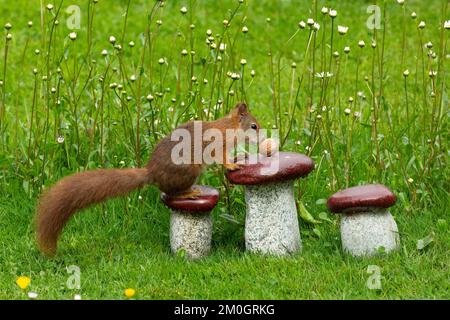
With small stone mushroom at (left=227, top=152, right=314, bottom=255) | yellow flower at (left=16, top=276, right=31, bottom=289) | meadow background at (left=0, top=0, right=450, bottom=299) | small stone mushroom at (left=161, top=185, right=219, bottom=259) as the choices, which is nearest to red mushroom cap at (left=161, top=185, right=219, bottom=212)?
small stone mushroom at (left=161, top=185, right=219, bottom=259)

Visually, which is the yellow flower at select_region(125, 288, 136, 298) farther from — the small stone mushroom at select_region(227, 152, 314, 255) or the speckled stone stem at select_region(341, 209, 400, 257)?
the speckled stone stem at select_region(341, 209, 400, 257)

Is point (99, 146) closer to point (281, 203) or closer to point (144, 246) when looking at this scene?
point (144, 246)

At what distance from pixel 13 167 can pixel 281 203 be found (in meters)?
2.03

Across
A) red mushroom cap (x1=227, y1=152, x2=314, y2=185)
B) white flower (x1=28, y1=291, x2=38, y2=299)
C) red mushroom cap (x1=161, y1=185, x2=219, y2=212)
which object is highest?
red mushroom cap (x1=227, y1=152, x2=314, y2=185)

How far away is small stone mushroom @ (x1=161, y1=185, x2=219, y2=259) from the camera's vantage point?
5.32 m

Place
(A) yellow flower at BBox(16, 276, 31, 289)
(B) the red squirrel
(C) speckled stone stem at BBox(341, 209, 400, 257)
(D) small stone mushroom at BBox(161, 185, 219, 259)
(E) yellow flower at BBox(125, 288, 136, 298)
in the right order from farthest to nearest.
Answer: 1. (D) small stone mushroom at BBox(161, 185, 219, 259)
2. (C) speckled stone stem at BBox(341, 209, 400, 257)
3. (B) the red squirrel
4. (A) yellow flower at BBox(16, 276, 31, 289)
5. (E) yellow flower at BBox(125, 288, 136, 298)

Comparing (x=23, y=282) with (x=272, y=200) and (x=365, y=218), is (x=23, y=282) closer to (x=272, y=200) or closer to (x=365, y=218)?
(x=272, y=200)

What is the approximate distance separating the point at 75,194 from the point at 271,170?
1047 mm

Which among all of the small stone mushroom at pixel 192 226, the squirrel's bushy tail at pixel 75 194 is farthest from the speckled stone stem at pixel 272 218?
the squirrel's bushy tail at pixel 75 194

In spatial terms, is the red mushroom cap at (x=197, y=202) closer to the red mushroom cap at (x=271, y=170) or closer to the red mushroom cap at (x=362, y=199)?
the red mushroom cap at (x=271, y=170)

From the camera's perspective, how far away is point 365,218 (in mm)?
5195

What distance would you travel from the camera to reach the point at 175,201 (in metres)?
5.29

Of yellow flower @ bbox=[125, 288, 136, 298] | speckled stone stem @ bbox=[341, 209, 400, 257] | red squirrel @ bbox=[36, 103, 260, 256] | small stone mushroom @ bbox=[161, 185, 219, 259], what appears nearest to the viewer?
yellow flower @ bbox=[125, 288, 136, 298]

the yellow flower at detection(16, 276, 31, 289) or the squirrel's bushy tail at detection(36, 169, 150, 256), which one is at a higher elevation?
the squirrel's bushy tail at detection(36, 169, 150, 256)
